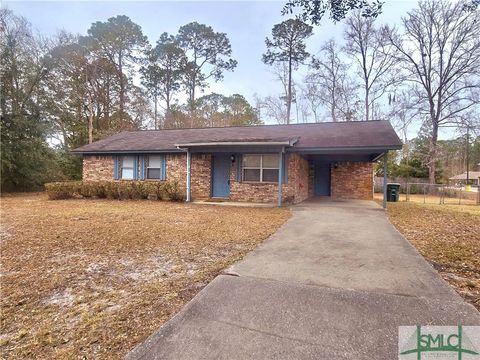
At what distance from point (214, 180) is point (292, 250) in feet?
27.2

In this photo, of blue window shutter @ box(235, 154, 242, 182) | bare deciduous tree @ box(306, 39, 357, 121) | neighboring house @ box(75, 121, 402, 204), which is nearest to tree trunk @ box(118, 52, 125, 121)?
neighboring house @ box(75, 121, 402, 204)

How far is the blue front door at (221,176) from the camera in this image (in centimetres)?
1235

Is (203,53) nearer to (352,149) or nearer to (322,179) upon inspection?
(322,179)

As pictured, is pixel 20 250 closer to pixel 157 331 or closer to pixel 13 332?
pixel 13 332

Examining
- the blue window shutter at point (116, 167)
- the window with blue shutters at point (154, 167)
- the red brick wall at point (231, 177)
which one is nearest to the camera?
the red brick wall at point (231, 177)

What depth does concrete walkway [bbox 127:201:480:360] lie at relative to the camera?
212cm

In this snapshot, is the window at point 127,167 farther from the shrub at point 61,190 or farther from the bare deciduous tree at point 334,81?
the bare deciduous tree at point 334,81

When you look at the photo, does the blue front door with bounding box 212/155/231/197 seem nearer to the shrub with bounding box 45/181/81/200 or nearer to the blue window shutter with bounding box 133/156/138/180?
the blue window shutter with bounding box 133/156/138/180

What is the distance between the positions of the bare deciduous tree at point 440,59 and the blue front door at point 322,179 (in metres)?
14.1

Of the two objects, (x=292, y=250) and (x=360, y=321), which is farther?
(x=292, y=250)

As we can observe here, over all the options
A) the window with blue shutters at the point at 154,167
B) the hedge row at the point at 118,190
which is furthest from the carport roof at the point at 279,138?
the hedge row at the point at 118,190

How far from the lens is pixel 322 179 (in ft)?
50.3

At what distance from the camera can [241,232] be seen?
6.15 metres

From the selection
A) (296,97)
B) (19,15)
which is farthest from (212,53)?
(19,15)
